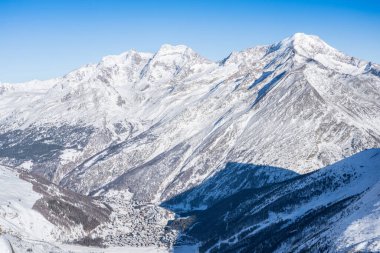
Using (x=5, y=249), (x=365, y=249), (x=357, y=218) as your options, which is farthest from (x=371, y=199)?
(x=5, y=249)

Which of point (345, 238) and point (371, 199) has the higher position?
point (371, 199)

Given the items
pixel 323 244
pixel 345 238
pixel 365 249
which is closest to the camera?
pixel 365 249

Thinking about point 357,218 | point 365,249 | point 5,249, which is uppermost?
point 357,218

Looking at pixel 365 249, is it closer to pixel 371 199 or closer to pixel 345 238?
pixel 345 238

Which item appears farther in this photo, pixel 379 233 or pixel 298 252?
pixel 298 252

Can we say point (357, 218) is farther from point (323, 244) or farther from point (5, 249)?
point (5, 249)

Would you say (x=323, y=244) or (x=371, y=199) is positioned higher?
(x=371, y=199)

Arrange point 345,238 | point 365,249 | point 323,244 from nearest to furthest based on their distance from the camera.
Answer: point 365,249
point 345,238
point 323,244

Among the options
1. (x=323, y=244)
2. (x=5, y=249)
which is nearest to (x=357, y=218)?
(x=323, y=244)

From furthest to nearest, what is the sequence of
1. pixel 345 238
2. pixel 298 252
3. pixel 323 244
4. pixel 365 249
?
pixel 298 252 < pixel 323 244 < pixel 345 238 < pixel 365 249
